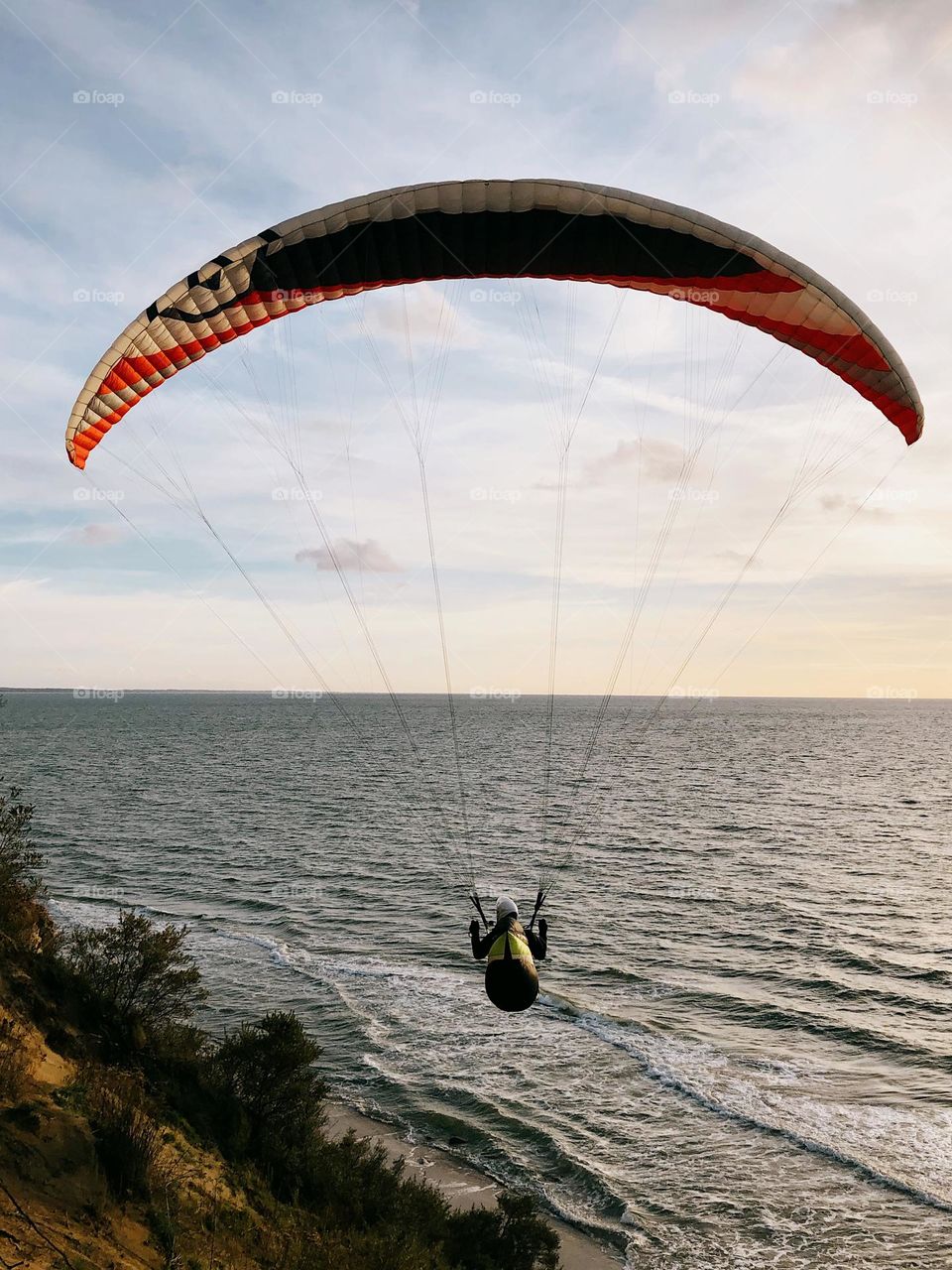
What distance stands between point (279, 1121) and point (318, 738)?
109293 mm

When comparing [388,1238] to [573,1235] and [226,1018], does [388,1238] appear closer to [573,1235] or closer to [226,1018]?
[573,1235]

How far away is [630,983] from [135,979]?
15.2m

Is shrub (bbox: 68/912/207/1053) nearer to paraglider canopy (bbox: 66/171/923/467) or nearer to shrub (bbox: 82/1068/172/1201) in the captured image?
shrub (bbox: 82/1068/172/1201)

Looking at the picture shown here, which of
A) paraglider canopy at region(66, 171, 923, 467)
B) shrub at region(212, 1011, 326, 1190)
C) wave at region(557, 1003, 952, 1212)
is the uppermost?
paraglider canopy at region(66, 171, 923, 467)

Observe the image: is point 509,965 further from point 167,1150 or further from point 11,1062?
point 11,1062

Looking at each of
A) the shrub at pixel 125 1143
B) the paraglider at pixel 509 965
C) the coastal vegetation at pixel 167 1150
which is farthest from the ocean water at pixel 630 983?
the shrub at pixel 125 1143

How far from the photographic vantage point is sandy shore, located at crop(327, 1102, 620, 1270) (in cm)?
1356

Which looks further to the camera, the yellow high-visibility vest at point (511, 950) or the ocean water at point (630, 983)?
the ocean water at point (630, 983)

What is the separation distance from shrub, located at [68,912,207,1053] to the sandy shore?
487 centimetres

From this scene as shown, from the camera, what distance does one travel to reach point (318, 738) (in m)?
120

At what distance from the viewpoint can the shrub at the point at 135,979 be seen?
13.7 meters

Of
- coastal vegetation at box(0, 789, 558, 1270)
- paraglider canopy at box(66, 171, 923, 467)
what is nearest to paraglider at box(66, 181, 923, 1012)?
paraglider canopy at box(66, 171, 923, 467)

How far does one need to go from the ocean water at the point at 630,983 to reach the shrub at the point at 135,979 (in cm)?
596

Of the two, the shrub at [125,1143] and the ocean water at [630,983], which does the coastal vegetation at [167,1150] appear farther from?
the ocean water at [630,983]
